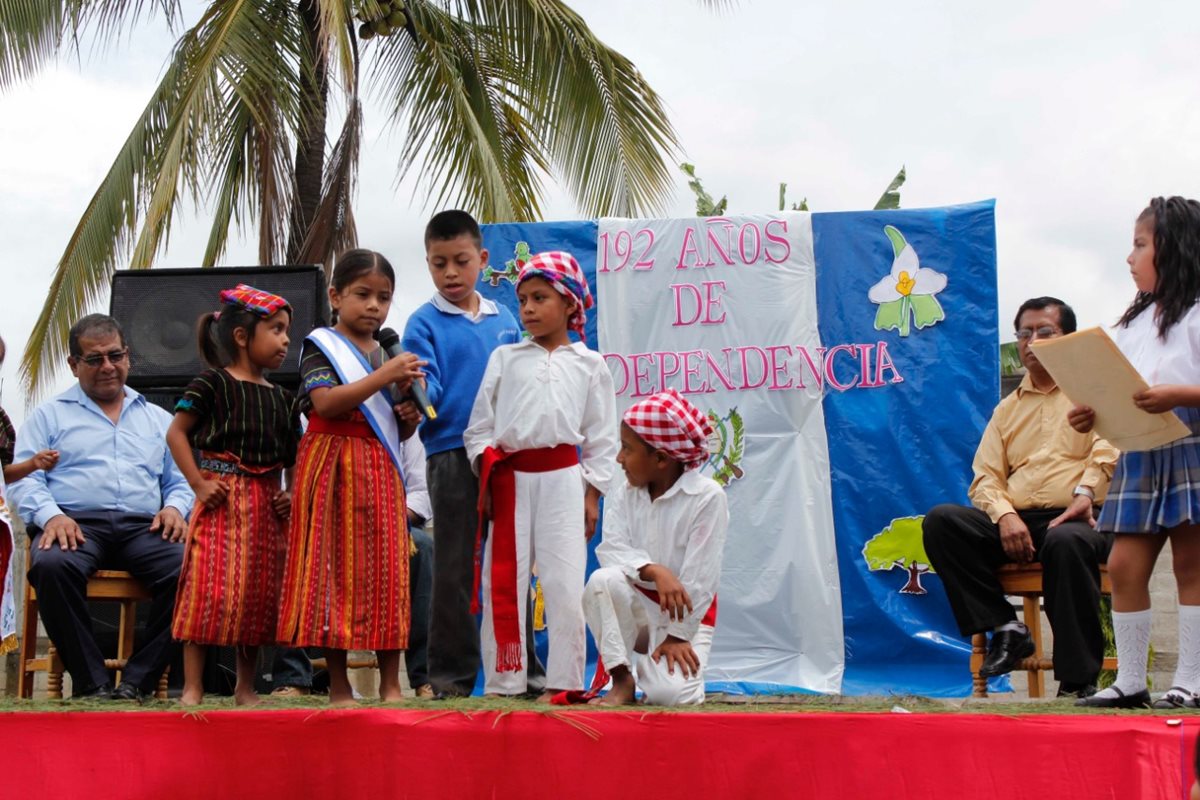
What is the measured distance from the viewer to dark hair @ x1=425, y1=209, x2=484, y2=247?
457cm

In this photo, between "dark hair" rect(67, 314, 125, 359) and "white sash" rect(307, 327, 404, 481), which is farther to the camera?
"dark hair" rect(67, 314, 125, 359)

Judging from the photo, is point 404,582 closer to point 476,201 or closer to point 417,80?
point 476,201

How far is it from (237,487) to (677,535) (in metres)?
1.39

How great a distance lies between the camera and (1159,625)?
8.09 metres

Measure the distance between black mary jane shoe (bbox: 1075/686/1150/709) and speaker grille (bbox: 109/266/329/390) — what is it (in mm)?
3763

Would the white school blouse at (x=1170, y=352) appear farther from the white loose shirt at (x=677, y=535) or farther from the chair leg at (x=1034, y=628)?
the chair leg at (x=1034, y=628)

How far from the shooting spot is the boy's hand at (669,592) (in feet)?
12.7

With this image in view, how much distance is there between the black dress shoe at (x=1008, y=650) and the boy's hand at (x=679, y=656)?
1842mm

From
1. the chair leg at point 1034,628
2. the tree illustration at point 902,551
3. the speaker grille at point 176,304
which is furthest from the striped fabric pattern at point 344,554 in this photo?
the tree illustration at point 902,551

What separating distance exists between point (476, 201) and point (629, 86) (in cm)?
170

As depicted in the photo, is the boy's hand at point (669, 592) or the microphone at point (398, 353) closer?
the boy's hand at point (669, 592)

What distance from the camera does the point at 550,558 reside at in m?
4.18

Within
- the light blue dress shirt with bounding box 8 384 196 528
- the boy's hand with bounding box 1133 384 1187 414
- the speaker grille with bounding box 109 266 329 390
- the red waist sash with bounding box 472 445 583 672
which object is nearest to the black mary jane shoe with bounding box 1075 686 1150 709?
the boy's hand with bounding box 1133 384 1187 414

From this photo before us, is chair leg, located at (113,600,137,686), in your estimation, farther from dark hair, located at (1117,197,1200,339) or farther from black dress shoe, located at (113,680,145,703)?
dark hair, located at (1117,197,1200,339)
